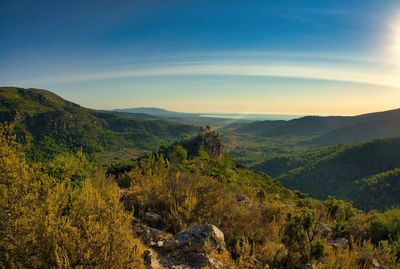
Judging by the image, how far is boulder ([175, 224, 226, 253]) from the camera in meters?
4.45

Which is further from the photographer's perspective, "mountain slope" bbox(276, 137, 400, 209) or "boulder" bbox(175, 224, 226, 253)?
"mountain slope" bbox(276, 137, 400, 209)

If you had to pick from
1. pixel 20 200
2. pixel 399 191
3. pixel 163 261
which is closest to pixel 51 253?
pixel 20 200

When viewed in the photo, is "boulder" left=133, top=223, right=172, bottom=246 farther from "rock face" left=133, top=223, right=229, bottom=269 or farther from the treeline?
the treeline

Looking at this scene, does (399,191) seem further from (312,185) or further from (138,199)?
(138,199)

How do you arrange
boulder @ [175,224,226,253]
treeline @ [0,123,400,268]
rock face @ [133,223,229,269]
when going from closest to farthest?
treeline @ [0,123,400,268]
rock face @ [133,223,229,269]
boulder @ [175,224,226,253]

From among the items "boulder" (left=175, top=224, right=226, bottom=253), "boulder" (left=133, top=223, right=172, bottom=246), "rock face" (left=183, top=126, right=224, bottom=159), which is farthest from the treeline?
"rock face" (left=183, top=126, right=224, bottom=159)

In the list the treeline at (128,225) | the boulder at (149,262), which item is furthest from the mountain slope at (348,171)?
the boulder at (149,262)

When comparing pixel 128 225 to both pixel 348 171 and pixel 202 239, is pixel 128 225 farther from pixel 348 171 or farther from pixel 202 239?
pixel 348 171

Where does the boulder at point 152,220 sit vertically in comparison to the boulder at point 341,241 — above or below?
above

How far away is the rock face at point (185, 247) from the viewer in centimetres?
409

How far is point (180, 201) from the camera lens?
21.8 ft

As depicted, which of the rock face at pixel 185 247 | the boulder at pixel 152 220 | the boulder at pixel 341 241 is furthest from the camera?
the boulder at pixel 341 241

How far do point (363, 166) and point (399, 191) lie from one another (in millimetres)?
34538

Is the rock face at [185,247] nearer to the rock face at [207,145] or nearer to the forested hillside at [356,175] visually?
the rock face at [207,145]
